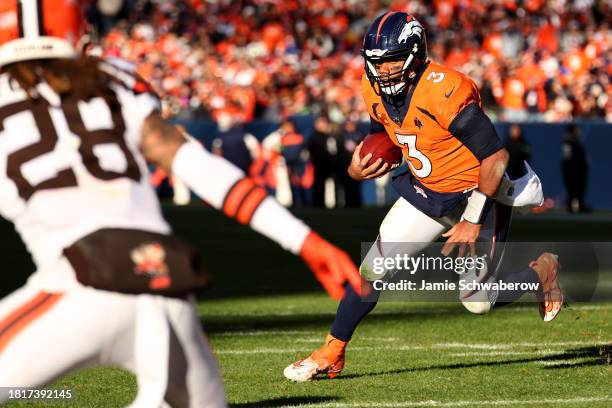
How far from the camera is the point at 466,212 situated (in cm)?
633

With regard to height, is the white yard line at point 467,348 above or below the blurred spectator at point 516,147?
above

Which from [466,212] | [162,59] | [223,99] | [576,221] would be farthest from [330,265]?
[162,59]

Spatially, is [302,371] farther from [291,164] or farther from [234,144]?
[291,164]

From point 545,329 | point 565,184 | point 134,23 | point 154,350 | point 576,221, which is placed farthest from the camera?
point 134,23

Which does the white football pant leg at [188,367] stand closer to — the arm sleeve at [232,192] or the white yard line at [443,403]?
the arm sleeve at [232,192]

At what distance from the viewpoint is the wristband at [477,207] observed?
20.6 feet

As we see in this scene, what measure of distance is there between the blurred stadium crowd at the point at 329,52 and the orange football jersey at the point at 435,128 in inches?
615

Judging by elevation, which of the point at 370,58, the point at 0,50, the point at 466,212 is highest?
the point at 0,50

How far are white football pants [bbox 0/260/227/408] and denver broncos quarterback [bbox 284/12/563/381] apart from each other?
2.93 metres

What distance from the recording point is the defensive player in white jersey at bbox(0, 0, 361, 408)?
338 centimetres

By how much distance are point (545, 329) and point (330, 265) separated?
509cm

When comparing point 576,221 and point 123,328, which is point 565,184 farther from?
point 123,328

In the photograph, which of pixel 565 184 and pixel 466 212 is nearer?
pixel 466 212

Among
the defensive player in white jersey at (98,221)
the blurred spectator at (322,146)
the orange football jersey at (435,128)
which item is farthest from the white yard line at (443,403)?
the blurred spectator at (322,146)
